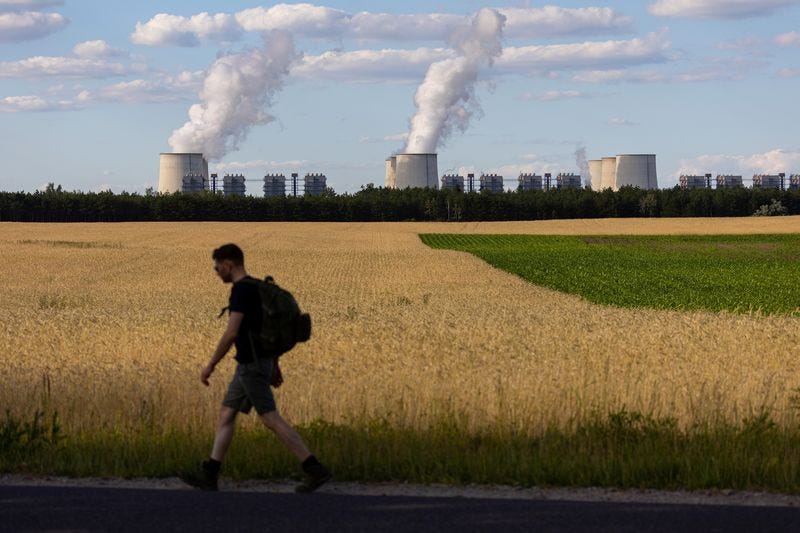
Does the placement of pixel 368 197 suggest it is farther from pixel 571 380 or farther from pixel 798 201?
pixel 571 380

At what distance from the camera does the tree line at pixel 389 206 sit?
12262 centimetres

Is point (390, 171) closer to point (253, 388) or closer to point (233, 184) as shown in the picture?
point (233, 184)

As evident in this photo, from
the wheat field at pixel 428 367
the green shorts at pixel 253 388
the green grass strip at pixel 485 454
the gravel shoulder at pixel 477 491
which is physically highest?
the green shorts at pixel 253 388

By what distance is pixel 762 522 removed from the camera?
7.21 meters

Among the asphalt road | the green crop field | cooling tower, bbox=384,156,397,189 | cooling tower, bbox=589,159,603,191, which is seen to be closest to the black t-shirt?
the asphalt road

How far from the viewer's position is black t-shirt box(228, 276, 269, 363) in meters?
8.02

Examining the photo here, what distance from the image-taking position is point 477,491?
8289 millimetres

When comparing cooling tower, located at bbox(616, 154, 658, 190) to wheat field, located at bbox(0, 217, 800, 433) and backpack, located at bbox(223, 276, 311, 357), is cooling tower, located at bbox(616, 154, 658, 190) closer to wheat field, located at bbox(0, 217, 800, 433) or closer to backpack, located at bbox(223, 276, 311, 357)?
wheat field, located at bbox(0, 217, 800, 433)

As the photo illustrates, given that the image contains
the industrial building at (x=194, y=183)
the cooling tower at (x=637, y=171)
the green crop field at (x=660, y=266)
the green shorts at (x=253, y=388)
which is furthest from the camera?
the cooling tower at (x=637, y=171)

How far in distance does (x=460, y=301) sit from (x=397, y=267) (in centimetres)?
2093

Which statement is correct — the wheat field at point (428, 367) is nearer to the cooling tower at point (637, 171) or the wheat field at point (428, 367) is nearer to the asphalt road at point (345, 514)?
the asphalt road at point (345, 514)

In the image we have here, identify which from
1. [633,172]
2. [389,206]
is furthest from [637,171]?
[389,206]

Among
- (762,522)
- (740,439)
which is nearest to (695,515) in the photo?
(762,522)

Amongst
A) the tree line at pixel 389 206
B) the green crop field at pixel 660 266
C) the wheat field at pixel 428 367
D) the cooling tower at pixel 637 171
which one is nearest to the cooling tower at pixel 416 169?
the tree line at pixel 389 206
